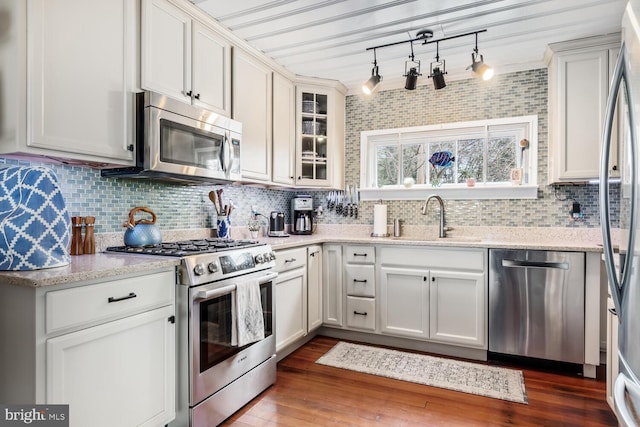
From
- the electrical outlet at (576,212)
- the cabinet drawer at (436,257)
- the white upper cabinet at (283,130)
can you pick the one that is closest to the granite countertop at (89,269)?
the white upper cabinet at (283,130)

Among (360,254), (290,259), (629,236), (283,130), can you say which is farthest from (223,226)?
(629,236)

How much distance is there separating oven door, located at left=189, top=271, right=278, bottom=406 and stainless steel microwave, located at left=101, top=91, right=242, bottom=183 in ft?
2.30

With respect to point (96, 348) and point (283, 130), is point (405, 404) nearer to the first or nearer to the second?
point (96, 348)

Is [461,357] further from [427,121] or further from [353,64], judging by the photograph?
[353,64]

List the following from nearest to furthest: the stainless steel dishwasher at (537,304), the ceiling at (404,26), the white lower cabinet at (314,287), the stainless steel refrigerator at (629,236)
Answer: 1. the stainless steel refrigerator at (629,236)
2. the ceiling at (404,26)
3. the stainless steel dishwasher at (537,304)
4. the white lower cabinet at (314,287)

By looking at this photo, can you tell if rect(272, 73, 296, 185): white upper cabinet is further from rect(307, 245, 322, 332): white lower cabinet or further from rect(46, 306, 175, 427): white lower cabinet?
rect(46, 306, 175, 427): white lower cabinet

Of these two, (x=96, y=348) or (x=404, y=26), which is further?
(x=404, y=26)

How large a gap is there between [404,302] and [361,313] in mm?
384

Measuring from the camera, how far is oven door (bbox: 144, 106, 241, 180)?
201cm

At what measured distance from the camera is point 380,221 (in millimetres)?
3609

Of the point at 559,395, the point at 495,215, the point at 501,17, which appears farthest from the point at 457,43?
the point at 559,395

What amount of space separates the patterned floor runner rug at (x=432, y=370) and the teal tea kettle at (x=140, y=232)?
1468mm

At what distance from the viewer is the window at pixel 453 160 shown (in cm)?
326

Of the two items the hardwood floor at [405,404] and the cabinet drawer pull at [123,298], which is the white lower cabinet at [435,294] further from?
the cabinet drawer pull at [123,298]
